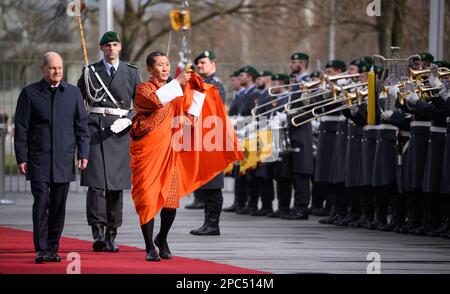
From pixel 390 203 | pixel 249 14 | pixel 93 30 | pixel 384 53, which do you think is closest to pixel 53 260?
pixel 390 203

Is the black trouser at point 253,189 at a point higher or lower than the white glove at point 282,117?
lower

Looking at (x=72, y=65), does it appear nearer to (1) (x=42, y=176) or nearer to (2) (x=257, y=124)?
(2) (x=257, y=124)

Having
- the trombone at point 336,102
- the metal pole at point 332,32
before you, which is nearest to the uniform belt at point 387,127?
the trombone at point 336,102

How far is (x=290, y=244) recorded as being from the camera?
14773 mm

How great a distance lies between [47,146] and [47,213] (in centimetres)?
62

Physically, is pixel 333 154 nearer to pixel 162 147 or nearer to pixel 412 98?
pixel 412 98

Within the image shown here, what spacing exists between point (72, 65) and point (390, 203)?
1174 cm

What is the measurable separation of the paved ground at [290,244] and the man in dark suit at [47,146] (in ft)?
4.86

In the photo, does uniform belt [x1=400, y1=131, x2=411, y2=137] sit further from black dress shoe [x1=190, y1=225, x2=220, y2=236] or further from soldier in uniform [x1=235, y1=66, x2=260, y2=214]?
soldier in uniform [x1=235, y1=66, x2=260, y2=214]

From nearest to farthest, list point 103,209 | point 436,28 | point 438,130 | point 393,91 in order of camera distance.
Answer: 1. point 103,209
2. point 438,130
3. point 393,91
4. point 436,28

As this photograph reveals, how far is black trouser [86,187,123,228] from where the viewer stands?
45.4 ft

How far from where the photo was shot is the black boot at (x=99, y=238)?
13.7m

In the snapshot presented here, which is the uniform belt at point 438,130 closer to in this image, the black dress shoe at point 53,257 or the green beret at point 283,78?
the green beret at point 283,78

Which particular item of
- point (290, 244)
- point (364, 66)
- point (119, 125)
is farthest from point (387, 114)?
point (119, 125)
